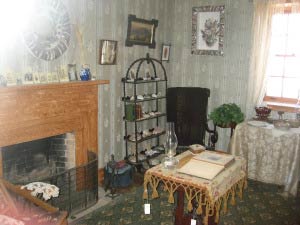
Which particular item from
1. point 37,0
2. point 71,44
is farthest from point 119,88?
point 37,0

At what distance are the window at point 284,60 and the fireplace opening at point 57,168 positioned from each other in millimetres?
2934

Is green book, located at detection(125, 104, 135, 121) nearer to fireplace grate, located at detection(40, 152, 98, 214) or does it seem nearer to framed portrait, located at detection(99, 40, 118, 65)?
framed portrait, located at detection(99, 40, 118, 65)

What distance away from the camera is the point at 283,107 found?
5129 millimetres

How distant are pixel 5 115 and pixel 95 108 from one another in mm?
1279

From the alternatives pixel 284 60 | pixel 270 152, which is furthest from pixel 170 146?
pixel 284 60

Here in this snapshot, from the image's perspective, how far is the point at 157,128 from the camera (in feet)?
18.5

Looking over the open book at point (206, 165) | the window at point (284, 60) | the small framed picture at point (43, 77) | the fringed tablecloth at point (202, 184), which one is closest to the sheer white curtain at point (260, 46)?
the window at point (284, 60)

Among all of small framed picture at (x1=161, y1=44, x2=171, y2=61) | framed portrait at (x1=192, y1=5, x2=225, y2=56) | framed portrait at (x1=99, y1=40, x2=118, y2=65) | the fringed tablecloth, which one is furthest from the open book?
small framed picture at (x1=161, y1=44, x2=171, y2=61)

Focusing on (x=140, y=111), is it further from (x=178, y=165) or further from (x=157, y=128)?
(x=178, y=165)

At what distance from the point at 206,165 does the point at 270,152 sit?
6.25 feet

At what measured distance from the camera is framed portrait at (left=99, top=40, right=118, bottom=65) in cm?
464

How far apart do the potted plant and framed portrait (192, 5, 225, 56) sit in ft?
3.25

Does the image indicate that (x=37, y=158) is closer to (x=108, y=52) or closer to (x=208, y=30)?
(x=108, y=52)

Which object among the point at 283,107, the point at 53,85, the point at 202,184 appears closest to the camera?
the point at 202,184
